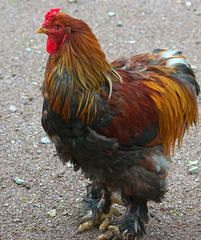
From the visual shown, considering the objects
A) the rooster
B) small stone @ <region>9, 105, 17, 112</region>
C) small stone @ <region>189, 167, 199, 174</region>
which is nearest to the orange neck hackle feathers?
the rooster

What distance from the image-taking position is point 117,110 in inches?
130

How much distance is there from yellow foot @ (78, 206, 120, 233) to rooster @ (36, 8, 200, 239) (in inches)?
6.1

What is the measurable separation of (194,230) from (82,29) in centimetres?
240

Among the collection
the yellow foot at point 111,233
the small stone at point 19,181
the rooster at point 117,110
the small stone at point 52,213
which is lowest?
the yellow foot at point 111,233

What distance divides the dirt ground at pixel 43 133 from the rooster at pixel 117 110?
1.85ft

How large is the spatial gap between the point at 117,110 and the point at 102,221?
1514mm

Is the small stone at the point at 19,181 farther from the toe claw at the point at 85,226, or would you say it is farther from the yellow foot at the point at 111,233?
the yellow foot at the point at 111,233

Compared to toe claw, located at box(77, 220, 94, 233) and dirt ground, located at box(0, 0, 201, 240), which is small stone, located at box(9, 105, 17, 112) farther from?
toe claw, located at box(77, 220, 94, 233)

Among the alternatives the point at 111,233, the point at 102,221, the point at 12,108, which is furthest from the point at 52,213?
the point at 12,108

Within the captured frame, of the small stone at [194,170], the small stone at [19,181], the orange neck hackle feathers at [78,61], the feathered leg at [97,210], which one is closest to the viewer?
the orange neck hackle feathers at [78,61]

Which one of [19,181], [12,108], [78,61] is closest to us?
[78,61]

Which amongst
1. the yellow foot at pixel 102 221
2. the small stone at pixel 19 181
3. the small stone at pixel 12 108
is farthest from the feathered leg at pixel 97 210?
the small stone at pixel 12 108

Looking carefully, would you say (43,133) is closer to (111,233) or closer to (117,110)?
(111,233)

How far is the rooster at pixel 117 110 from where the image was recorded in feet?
10.4
